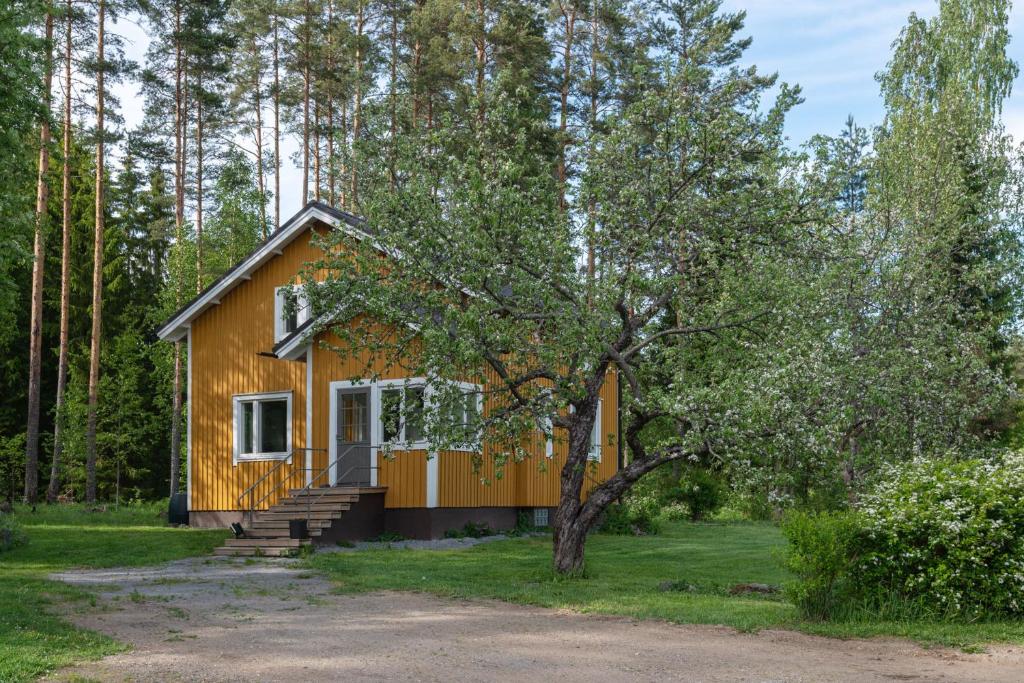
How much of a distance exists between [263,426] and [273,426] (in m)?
0.26

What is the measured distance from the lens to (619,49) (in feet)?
106

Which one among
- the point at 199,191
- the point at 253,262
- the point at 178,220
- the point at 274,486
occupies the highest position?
the point at 199,191

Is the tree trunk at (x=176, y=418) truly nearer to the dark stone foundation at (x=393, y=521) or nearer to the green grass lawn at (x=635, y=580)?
the dark stone foundation at (x=393, y=521)

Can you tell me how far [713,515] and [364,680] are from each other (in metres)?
23.5

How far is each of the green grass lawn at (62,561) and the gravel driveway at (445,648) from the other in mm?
338

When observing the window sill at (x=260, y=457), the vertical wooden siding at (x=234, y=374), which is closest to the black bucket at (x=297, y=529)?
the window sill at (x=260, y=457)

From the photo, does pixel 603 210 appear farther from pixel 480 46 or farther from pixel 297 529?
pixel 480 46

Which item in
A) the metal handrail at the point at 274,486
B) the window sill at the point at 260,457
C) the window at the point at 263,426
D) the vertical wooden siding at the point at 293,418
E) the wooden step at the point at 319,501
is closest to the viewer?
the wooden step at the point at 319,501

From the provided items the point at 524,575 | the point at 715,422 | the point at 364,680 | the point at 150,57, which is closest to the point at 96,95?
the point at 150,57

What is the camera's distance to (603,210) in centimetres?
1307

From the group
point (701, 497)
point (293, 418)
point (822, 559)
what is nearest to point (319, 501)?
point (293, 418)

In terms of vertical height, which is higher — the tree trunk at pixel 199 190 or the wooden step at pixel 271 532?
the tree trunk at pixel 199 190

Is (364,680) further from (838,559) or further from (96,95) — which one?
(96,95)

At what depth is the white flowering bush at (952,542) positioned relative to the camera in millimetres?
10180
